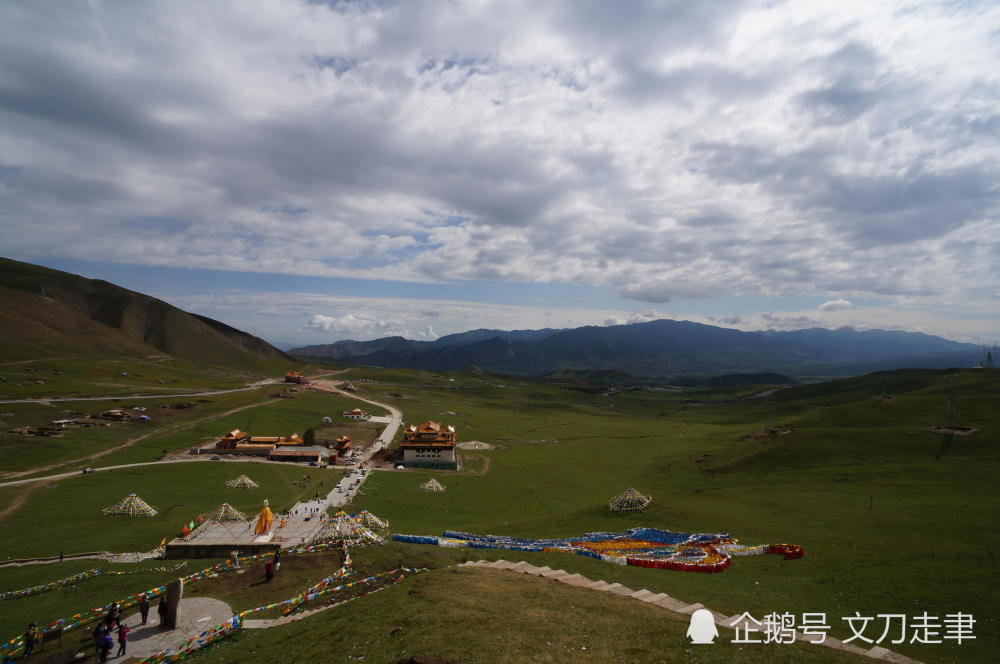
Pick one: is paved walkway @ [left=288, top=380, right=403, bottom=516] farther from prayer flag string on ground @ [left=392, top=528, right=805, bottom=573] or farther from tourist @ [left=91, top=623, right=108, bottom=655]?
tourist @ [left=91, top=623, right=108, bottom=655]

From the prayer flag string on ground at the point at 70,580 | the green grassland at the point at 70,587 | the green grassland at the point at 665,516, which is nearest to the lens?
the green grassland at the point at 665,516

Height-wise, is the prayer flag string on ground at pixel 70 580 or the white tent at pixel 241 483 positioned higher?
the prayer flag string on ground at pixel 70 580

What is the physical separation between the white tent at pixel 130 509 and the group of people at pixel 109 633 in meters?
30.6

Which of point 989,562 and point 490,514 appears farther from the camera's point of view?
point 490,514

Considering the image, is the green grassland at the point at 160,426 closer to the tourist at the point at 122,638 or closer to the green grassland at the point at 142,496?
the green grassland at the point at 142,496

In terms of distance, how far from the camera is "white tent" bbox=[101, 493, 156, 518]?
5397 centimetres

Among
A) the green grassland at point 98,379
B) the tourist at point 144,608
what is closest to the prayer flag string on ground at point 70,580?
the tourist at point 144,608

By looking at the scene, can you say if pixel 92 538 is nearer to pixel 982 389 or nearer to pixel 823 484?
pixel 823 484

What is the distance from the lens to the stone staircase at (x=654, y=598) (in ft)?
76.1

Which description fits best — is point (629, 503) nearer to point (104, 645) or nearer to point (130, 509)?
point (104, 645)

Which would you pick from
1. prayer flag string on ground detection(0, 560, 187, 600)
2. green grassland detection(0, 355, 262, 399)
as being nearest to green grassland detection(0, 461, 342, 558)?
prayer flag string on ground detection(0, 560, 187, 600)

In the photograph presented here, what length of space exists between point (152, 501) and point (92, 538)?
14.9 m

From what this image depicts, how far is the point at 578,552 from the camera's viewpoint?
4316 cm

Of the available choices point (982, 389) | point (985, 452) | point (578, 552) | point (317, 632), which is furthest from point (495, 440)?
point (982, 389)
